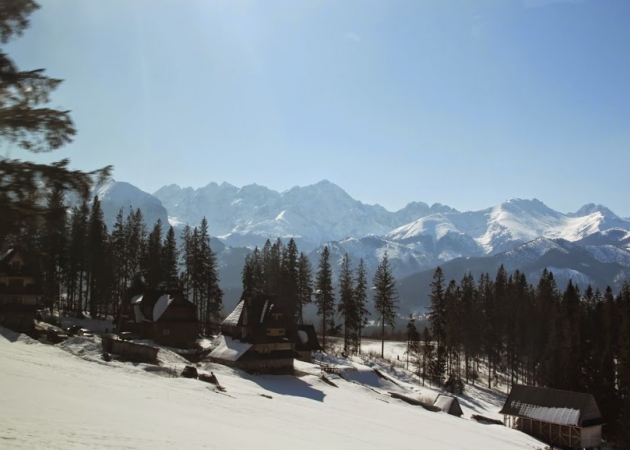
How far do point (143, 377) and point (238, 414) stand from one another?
374 inches

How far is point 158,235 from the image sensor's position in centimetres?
7806

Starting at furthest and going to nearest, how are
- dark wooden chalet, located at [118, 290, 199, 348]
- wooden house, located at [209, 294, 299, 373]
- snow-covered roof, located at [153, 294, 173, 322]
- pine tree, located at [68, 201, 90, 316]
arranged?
pine tree, located at [68, 201, 90, 316]
snow-covered roof, located at [153, 294, 173, 322]
dark wooden chalet, located at [118, 290, 199, 348]
wooden house, located at [209, 294, 299, 373]

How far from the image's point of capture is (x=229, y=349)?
48594mm

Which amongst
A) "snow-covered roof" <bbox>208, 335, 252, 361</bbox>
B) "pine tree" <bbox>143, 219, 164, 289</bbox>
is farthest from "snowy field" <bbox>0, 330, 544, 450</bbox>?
"pine tree" <bbox>143, 219, 164, 289</bbox>

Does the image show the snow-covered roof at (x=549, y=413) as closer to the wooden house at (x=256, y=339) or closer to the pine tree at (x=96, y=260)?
the wooden house at (x=256, y=339)

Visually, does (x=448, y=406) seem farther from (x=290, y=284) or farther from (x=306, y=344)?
(x=290, y=284)

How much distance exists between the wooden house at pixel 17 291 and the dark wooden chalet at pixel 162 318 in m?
9.97

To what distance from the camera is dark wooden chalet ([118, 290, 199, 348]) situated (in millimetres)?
55969

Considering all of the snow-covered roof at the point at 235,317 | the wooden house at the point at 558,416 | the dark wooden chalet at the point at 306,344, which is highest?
the snow-covered roof at the point at 235,317

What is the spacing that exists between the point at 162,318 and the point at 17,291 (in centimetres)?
1454

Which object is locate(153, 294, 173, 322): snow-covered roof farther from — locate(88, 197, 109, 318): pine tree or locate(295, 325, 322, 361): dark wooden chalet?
locate(295, 325, 322, 361): dark wooden chalet

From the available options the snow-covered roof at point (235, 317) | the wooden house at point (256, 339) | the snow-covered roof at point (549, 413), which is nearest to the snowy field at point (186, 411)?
the wooden house at point (256, 339)

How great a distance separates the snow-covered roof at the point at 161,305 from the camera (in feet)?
185

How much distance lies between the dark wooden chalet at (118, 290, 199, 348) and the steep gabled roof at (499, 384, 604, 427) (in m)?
35.3
